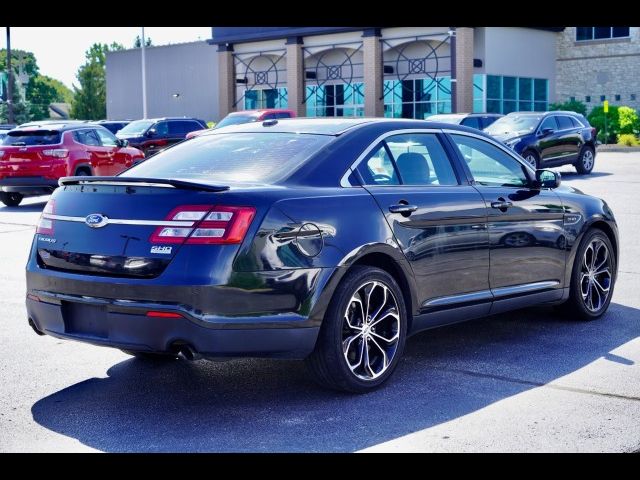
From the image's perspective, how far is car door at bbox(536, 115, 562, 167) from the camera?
2609cm

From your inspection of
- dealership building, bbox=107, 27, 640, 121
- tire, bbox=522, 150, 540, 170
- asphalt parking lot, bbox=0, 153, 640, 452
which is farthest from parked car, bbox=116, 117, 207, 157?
asphalt parking lot, bbox=0, 153, 640, 452

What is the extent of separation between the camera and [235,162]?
6230 mm

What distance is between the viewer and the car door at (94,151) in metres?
20.8

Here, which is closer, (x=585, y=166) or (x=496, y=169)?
(x=496, y=169)

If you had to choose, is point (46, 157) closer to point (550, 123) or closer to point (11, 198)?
point (11, 198)

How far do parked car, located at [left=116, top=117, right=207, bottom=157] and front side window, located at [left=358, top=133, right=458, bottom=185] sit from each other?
24.7 metres

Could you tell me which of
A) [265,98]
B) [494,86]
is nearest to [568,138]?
[494,86]

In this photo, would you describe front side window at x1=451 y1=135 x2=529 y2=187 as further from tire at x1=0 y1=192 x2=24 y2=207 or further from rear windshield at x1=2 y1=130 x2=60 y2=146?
tire at x1=0 y1=192 x2=24 y2=207

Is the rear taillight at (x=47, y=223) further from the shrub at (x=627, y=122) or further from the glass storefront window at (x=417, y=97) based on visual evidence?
the glass storefront window at (x=417, y=97)

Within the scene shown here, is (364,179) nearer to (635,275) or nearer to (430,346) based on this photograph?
(430,346)

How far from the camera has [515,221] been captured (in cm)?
723
